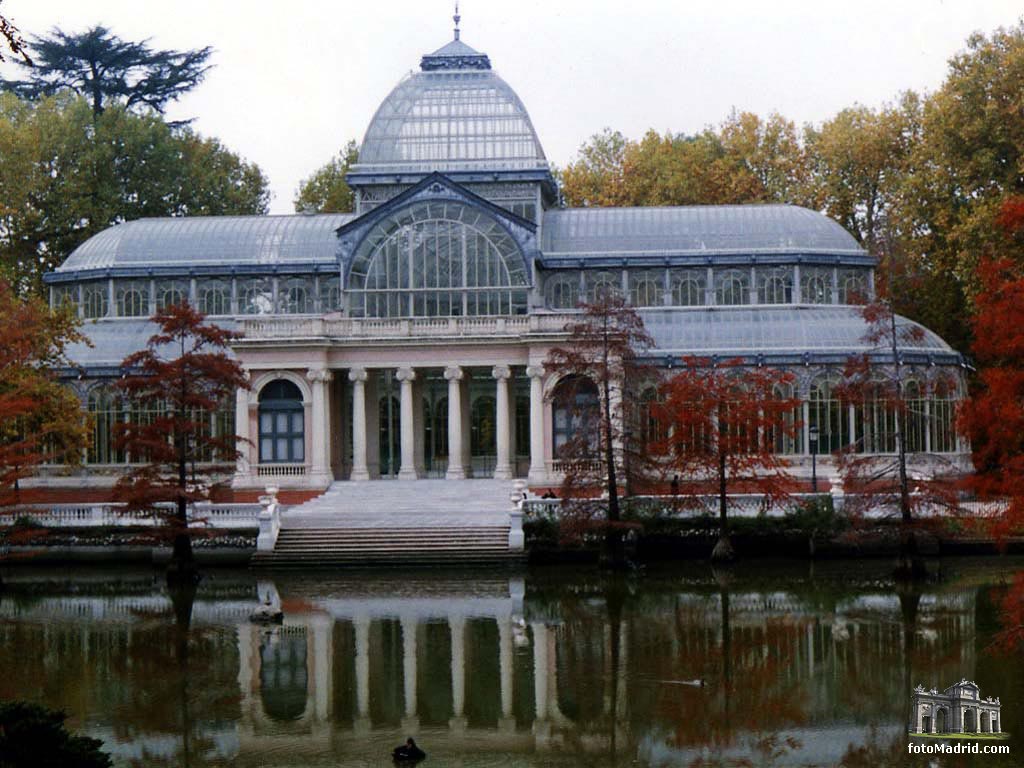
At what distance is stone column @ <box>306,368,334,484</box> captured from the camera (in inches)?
2156

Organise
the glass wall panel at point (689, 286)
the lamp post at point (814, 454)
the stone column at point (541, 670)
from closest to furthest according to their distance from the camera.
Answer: the stone column at point (541, 670) → the lamp post at point (814, 454) → the glass wall panel at point (689, 286)

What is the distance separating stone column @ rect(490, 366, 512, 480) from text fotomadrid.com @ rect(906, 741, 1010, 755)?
113ft

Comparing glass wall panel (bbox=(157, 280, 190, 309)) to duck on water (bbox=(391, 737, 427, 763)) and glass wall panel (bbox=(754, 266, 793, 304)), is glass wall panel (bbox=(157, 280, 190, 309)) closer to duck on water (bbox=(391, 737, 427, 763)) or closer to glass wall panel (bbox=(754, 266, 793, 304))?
glass wall panel (bbox=(754, 266, 793, 304))

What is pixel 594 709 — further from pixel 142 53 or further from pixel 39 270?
pixel 142 53

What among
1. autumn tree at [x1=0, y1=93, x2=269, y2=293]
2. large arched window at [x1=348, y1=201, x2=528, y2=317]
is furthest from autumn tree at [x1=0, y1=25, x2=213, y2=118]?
large arched window at [x1=348, y1=201, x2=528, y2=317]

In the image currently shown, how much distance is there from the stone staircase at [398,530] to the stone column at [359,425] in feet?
8.06

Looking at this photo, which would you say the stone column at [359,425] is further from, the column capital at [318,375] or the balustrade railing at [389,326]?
the balustrade railing at [389,326]

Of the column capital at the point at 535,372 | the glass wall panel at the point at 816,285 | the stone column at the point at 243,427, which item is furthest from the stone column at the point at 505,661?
the glass wall panel at the point at 816,285

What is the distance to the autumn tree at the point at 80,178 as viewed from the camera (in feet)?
239

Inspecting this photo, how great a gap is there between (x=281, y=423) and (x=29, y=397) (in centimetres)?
1237

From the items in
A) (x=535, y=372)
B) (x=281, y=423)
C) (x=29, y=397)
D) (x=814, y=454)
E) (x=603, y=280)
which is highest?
(x=603, y=280)

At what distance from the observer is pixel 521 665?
93.0 feet

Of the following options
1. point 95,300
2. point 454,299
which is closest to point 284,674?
point 454,299

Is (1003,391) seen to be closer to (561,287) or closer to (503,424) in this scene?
(503,424)
